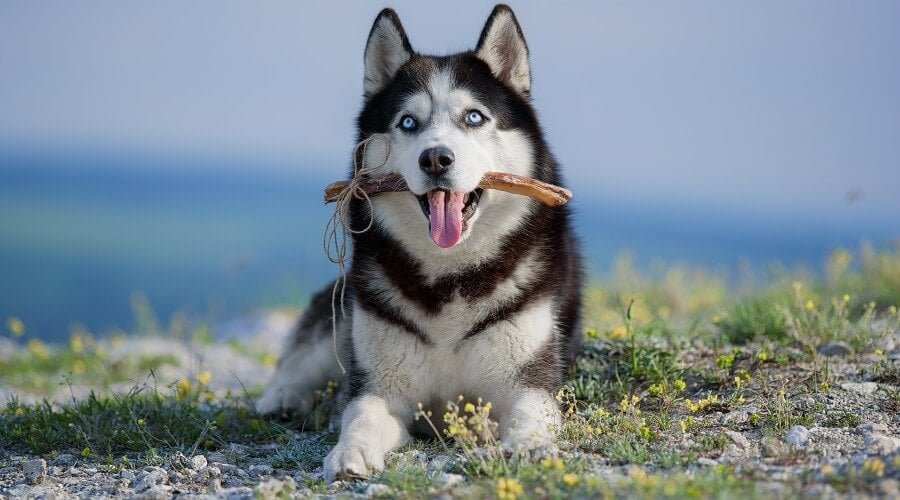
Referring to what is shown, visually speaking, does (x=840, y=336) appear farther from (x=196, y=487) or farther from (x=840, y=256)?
(x=196, y=487)

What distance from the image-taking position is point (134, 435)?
482cm

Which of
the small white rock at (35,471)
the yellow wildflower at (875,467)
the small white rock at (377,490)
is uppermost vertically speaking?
the yellow wildflower at (875,467)

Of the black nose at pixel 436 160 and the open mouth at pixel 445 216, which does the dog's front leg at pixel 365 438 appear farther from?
the black nose at pixel 436 160

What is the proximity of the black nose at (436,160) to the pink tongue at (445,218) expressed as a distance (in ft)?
0.57

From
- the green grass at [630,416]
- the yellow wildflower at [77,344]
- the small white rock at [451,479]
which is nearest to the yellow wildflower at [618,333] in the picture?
the green grass at [630,416]

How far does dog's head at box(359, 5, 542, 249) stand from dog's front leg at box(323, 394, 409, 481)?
86 centimetres

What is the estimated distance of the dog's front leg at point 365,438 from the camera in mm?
3847

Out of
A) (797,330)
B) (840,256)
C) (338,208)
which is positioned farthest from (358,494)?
(840,256)

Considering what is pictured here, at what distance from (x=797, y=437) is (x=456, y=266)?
69.7 inches

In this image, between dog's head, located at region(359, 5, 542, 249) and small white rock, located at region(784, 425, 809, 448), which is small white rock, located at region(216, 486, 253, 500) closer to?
dog's head, located at region(359, 5, 542, 249)

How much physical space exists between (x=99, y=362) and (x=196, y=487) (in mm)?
4700

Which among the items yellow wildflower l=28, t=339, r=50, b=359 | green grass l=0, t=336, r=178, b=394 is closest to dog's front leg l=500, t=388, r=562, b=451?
green grass l=0, t=336, r=178, b=394

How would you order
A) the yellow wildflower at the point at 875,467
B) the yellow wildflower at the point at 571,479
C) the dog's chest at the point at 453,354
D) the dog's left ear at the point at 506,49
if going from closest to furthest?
the yellow wildflower at the point at 875,467, the yellow wildflower at the point at 571,479, the dog's chest at the point at 453,354, the dog's left ear at the point at 506,49

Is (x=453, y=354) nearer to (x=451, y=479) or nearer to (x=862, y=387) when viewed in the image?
(x=451, y=479)
